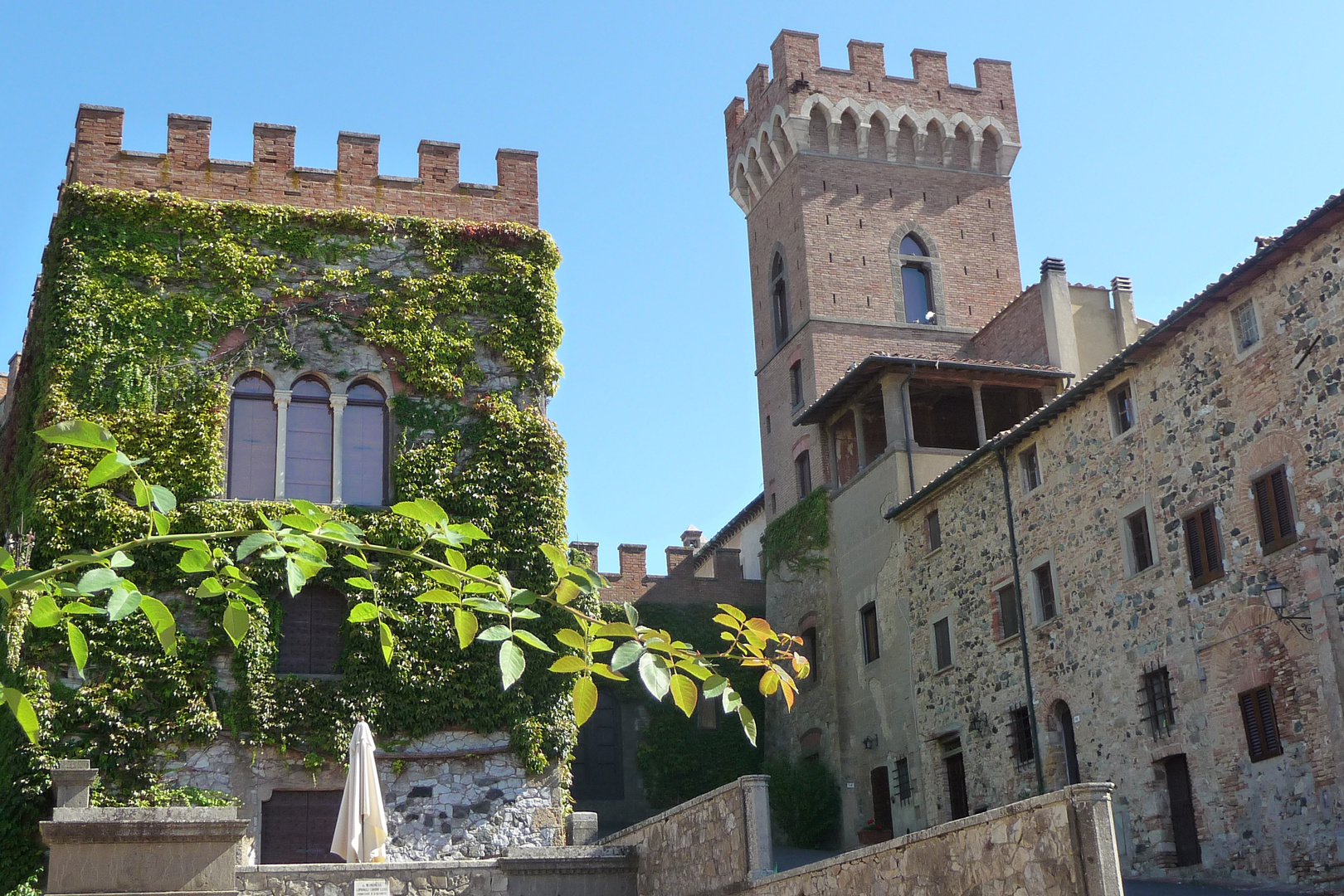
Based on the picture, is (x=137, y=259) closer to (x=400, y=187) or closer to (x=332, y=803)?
(x=400, y=187)

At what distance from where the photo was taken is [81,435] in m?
3.65

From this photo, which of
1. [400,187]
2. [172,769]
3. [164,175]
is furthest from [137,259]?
[172,769]

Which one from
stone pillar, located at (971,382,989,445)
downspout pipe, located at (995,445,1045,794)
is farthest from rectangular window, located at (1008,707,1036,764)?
stone pillar, located at (971,382,989,445)

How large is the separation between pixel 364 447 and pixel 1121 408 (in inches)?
444

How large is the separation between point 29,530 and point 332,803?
5.04 metres

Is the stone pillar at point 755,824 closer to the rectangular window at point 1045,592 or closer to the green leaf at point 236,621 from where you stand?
the green leaf at point 236,621

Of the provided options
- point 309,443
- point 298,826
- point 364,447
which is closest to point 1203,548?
point 364,447

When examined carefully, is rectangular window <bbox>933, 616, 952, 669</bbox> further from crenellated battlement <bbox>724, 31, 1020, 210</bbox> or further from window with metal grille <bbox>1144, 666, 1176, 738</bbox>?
crenellated battlement <bbox>724, 31, 1020, 210</bbox>

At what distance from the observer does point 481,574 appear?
3998mm

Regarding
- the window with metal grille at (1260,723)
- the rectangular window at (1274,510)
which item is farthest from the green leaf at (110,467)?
the window with metal grille at (1260,723)

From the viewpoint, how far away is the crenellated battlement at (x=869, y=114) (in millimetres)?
37562

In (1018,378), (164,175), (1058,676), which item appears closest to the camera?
(164,175)

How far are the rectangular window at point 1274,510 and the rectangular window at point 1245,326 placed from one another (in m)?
1.84

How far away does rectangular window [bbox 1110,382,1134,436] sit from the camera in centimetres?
2197
